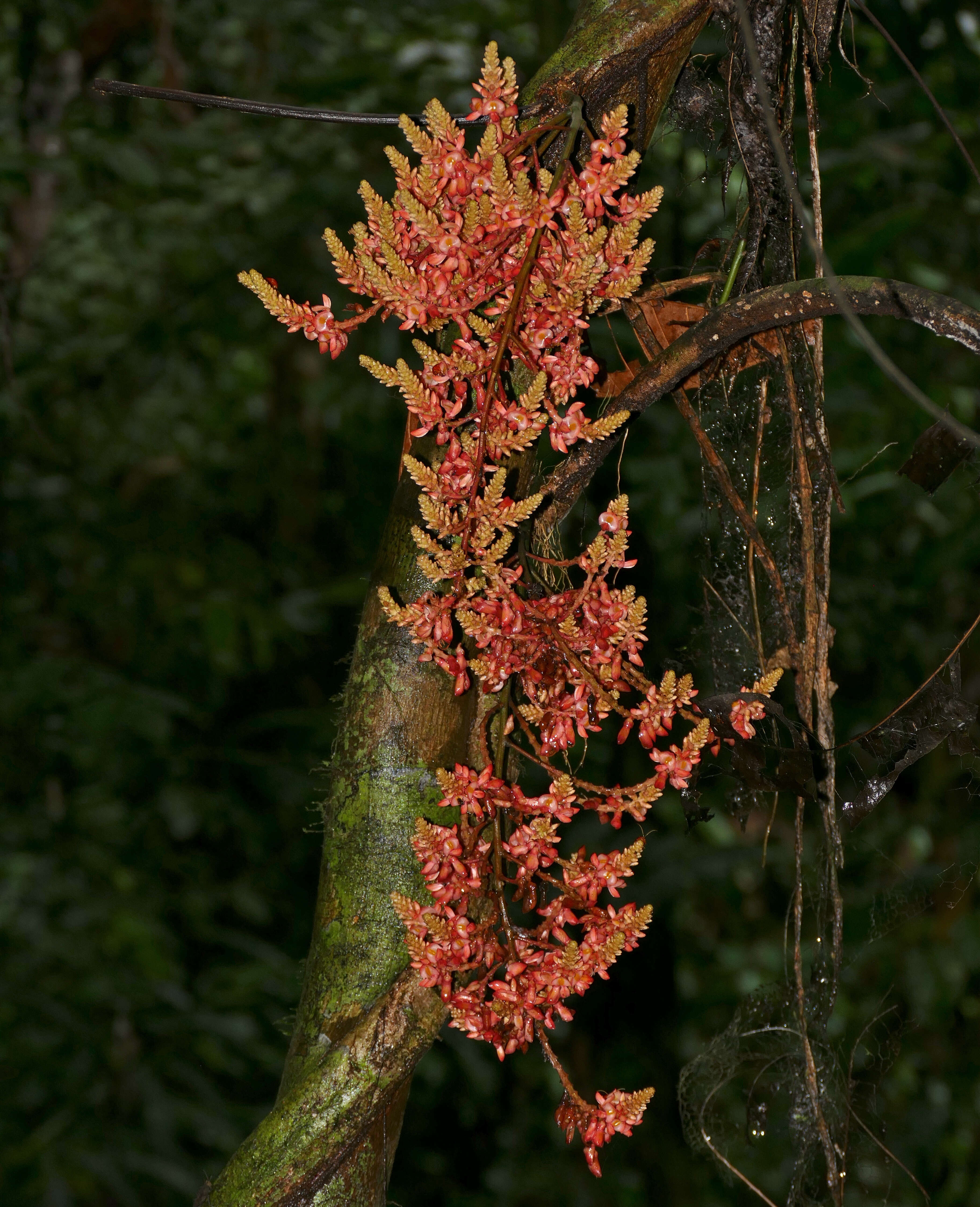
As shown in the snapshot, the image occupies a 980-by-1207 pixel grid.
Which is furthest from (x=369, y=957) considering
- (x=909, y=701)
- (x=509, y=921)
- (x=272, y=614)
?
(x=272, y=614)

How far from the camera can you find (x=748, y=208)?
970 mm

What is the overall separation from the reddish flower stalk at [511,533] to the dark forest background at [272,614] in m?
1.13

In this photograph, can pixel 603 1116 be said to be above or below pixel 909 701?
below

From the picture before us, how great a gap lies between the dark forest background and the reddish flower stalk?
3.71ft

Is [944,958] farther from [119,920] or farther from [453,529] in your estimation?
[453,529]

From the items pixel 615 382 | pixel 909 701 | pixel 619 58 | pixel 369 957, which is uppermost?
pixel 619 58

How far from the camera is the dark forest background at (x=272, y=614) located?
228 cm

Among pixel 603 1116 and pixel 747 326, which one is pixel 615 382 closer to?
pixel 747 326

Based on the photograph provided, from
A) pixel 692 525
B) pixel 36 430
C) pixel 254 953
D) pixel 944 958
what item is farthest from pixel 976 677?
pixel 36 430

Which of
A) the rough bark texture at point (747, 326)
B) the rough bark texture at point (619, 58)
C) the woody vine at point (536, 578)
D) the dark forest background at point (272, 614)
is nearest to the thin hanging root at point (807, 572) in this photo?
the woody vine at point (536, 578)

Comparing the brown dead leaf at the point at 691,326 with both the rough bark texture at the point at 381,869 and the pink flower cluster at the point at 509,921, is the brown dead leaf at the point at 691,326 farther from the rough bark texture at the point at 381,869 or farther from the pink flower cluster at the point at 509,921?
the pink flower cluster at the point at 509,921

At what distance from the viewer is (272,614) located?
2578 millimetres

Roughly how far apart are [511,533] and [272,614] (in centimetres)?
186

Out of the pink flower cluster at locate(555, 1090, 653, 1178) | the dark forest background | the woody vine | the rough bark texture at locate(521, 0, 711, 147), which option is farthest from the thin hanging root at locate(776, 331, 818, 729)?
the dark forest background
